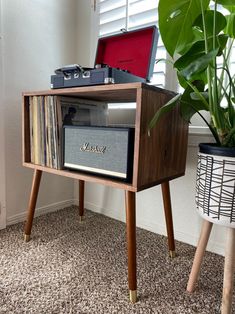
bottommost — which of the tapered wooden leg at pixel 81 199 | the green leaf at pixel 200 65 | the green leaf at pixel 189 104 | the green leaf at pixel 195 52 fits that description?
the tapered wooden leg at pixel 81 199

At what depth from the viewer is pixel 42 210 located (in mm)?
1389

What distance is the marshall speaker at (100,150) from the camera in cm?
76

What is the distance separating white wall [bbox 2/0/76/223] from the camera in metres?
1.16

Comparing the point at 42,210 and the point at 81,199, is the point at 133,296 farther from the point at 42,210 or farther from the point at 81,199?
the point at 42,210

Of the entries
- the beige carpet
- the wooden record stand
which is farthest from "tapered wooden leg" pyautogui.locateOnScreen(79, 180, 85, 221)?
the wooden record stand

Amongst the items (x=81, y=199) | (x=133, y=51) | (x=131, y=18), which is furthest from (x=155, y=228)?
(x=131, y=18)

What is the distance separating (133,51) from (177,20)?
399mm

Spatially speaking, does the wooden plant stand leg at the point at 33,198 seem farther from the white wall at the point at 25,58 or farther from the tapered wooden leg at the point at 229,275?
the tapered wooden leg at the point at 229,275

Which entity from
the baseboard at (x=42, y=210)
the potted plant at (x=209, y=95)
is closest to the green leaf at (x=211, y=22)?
the potted plant at (x=209, y=95)

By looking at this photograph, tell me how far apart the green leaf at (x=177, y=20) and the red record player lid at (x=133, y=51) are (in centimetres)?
28

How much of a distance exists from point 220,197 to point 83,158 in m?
0.46

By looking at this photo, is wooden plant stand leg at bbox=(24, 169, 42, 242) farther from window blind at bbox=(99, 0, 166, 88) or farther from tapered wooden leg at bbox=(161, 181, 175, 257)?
window blind at bbox=(99, 0, 166, 88)

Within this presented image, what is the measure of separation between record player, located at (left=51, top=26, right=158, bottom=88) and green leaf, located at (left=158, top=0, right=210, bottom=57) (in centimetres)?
19

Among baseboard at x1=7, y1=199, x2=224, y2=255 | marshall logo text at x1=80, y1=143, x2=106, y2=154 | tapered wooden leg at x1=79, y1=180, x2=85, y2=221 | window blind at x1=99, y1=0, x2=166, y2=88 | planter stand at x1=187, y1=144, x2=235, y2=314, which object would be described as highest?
window blind at x1=99, y1=0, x2=166, y2=88
